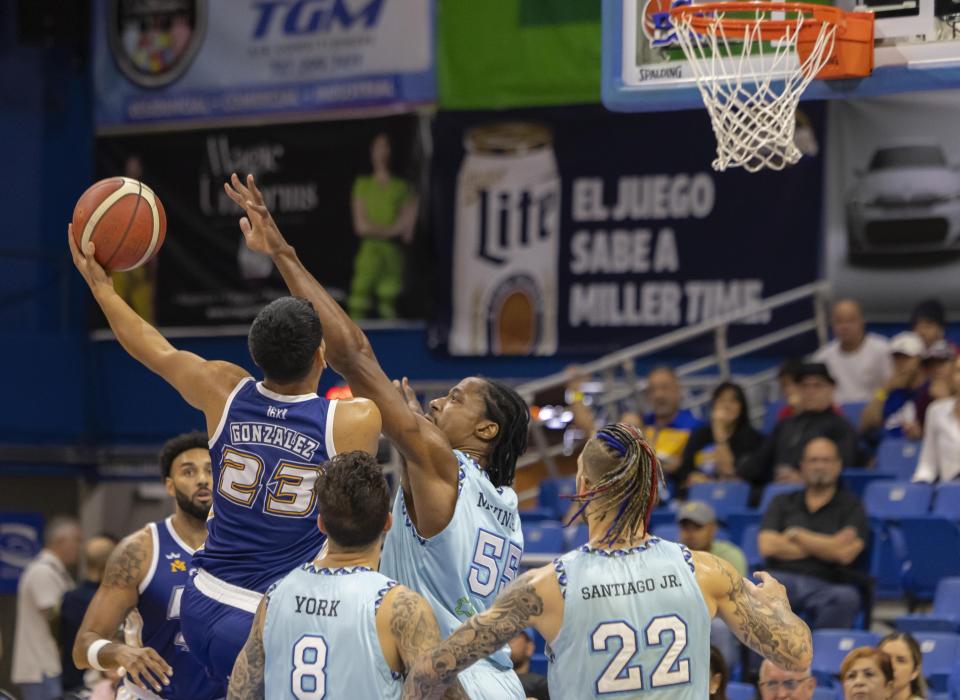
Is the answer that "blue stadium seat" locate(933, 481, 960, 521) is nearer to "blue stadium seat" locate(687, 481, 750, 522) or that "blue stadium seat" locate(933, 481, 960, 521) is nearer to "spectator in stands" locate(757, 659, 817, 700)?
"blue stadium seat" locate(687, 481, 750, 522)

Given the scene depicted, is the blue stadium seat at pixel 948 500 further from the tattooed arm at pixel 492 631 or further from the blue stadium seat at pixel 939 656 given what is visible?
the tattooed arm at pixel 492 631

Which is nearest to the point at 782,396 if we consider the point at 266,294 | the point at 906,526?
the point at 906,526

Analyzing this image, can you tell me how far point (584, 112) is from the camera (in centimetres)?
1427

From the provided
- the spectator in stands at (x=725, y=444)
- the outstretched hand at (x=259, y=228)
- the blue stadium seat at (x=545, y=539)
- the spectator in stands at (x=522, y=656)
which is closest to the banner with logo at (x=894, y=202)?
the spectator in stands at (x=725, y=444)

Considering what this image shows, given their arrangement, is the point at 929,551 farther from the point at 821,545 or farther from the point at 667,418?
the point at 667,418

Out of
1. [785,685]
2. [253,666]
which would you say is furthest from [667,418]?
[253,666]

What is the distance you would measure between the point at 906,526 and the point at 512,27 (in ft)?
22.4

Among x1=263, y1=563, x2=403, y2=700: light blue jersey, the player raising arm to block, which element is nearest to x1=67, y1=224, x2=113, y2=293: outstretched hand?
the player raising arm to block

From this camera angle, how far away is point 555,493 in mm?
12258

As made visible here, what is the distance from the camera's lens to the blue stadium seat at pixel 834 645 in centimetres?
832

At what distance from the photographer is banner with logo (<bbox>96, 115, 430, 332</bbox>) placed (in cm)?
1507

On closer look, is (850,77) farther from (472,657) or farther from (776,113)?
(472,657)

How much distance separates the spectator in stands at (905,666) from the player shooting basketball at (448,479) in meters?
2.70

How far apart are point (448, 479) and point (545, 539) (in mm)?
5780
